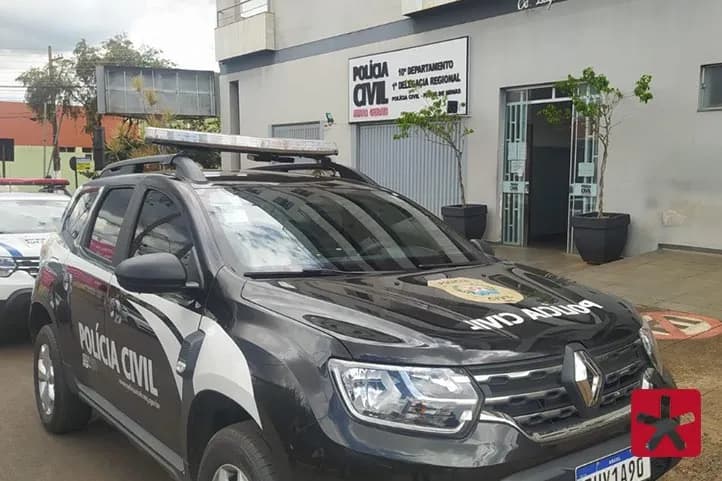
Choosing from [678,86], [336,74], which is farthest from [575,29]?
[336,74]

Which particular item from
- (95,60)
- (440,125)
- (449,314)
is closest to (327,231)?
(449,314)

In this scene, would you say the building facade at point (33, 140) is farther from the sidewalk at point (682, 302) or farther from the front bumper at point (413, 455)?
the front bumper at point (413, 455)

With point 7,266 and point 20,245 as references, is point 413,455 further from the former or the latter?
point 20,245

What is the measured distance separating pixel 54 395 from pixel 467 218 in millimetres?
9178

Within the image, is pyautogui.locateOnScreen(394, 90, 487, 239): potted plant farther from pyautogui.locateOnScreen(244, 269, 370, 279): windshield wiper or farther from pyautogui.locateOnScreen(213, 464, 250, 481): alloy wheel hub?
pyautogui.locateOnScreen(213, 464, 250, 481): alloy wheel hub

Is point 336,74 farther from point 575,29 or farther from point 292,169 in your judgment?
point 292,169

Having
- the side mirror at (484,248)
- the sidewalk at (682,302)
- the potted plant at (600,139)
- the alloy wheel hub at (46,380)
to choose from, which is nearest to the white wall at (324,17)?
the potted plant at (600,139)

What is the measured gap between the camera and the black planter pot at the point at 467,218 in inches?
493

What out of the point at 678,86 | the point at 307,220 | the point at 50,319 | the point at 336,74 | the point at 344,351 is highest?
the point at 336,74

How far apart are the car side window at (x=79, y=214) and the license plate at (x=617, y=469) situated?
3292mm

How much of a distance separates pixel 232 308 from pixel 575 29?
34.3 ft

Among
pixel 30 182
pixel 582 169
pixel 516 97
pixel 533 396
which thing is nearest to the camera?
pixel 533 396

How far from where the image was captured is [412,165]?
48.1 ft

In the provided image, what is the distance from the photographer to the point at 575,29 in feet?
37.7
